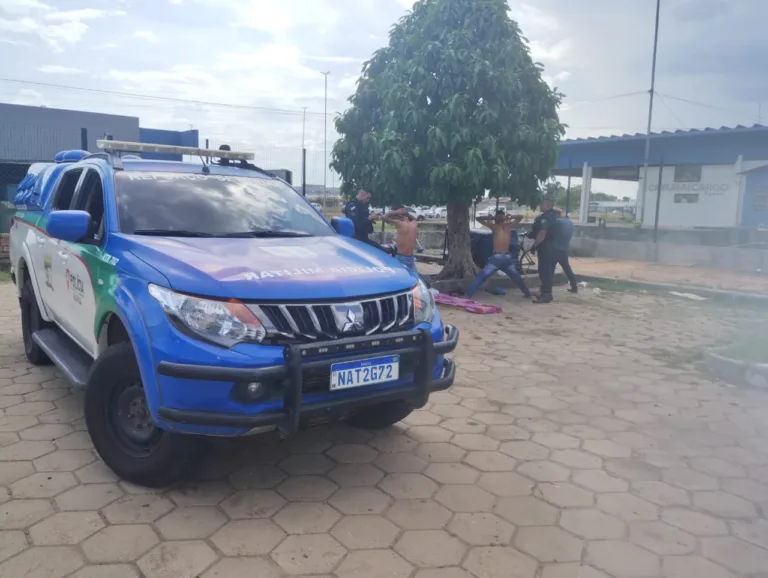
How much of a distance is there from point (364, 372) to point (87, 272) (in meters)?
1.89

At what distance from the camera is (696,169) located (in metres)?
27.3

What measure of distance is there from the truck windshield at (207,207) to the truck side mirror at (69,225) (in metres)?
0.20

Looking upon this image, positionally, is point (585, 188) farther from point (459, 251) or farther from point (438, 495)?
point (438, 495)

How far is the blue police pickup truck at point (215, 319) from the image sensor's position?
112 inches

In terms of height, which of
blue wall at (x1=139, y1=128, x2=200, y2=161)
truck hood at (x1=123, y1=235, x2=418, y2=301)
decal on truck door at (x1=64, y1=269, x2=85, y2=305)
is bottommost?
decal on truck door at (x1=64, y1=269, x2=85, y2=305)

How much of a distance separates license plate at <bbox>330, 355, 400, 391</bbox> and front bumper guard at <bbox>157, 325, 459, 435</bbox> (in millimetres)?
33

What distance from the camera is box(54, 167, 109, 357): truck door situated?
11.6ft

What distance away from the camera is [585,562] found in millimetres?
2762

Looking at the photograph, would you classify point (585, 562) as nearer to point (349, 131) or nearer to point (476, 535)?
point (476, 535)

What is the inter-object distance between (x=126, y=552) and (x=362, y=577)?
3.46 ft

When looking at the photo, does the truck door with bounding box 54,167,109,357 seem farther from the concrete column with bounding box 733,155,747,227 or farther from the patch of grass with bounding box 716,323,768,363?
the concrete column with bounding box 733,155,747,227

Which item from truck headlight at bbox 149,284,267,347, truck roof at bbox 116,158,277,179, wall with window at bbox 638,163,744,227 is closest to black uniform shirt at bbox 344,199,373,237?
truck roof at bbox 116,158,277,179

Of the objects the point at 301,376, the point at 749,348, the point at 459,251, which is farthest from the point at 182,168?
the point at 459,251

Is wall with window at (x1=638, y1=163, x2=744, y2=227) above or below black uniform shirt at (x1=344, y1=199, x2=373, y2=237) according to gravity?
above
